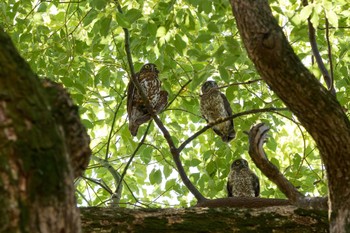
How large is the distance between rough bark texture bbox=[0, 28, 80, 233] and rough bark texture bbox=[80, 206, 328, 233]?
1.45 meters

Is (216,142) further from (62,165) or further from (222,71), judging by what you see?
(62,165)

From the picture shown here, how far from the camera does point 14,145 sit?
1514 millimetres

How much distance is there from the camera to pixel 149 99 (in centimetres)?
630

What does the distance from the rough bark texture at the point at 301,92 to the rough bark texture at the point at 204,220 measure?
33cm

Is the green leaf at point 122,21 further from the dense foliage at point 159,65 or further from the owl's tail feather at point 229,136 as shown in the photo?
the owl's tail feather at point 229,136

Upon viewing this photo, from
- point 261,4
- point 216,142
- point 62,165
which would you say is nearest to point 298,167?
point 216,142

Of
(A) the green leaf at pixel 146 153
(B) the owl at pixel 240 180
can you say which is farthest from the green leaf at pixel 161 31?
(B) the owl at pixel 240 180

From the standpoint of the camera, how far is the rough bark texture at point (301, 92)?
2799mm

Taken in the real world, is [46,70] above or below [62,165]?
above

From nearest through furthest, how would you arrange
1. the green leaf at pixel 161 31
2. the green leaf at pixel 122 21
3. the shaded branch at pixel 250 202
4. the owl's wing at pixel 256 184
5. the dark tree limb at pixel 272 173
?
the dark tree limb at pixel 272 173, the shaded branch at pixel 250 202, the green leaf at pixel 122 21, the green leaf at pixel 161 31, the owl's wing at pixel 256 184

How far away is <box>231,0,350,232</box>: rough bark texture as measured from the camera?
9.18 ft

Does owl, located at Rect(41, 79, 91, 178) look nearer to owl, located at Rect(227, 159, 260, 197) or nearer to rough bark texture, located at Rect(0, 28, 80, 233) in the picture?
rough bark texture, located at Rect(0, 28, 80, 233)

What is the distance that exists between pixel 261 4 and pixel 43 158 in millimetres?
1621

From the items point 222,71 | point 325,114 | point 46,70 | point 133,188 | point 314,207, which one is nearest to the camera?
point 325,114
